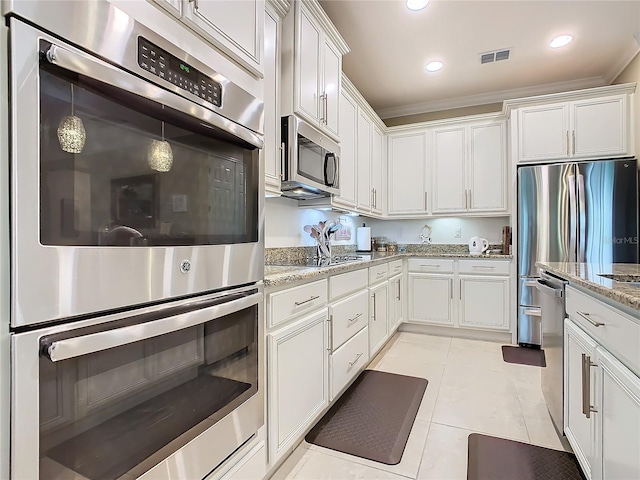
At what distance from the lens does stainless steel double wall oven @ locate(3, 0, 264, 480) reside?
645mm

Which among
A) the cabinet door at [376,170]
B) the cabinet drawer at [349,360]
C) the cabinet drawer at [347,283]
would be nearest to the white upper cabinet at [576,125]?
the cabinet door at [376,170]

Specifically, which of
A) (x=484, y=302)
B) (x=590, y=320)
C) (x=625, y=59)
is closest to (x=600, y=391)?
(x=590, y=320)

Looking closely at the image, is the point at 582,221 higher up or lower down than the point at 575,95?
lower down

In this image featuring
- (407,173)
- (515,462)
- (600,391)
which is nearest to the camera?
(600,391)

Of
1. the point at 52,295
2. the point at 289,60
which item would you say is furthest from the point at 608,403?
the point at 289,60

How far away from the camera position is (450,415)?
213 cm

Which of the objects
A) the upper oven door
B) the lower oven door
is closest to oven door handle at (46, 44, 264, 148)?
the upper oven door

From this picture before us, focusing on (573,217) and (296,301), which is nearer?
(296,301)

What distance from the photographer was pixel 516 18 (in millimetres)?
2680

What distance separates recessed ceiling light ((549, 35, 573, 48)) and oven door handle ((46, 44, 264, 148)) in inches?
126

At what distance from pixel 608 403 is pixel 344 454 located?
3.77 ft

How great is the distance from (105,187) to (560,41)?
3714 millimetres

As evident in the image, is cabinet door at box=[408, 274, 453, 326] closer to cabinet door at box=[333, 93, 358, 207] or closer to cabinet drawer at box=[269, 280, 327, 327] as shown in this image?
cabinet door at box=[333, 93, 358, 207]

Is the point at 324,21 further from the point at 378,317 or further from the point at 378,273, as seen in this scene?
the point at 378,317
